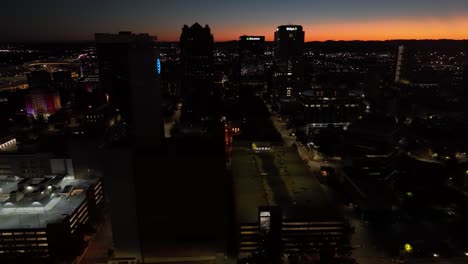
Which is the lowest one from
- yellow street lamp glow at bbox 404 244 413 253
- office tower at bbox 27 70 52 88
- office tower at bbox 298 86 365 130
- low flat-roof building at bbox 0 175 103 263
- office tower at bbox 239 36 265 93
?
yellow street lamp glow at bbox 404 244 413 253

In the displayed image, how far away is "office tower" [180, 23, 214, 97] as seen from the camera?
113250 millimetres

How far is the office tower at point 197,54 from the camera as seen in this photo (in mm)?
113250

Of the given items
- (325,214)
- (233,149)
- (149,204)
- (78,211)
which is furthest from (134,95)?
(233,149)

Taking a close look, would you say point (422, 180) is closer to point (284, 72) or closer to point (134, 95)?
point (134, 95)

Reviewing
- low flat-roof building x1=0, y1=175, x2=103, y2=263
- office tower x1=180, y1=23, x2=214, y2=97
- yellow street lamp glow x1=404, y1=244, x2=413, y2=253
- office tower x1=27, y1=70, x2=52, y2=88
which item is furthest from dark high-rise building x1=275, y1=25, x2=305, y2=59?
yellow street lamp glow x1=404, y1=244, x2=413, y2=253

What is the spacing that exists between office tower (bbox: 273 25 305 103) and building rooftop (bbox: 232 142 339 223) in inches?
1930

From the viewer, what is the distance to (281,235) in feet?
116

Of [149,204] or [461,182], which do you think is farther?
[461,182]

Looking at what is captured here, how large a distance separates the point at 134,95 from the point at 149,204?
11068 millimetres

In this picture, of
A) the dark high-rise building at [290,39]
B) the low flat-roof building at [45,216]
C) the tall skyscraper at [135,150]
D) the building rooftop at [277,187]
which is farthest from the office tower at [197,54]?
the tall skyscraper at [135,150]

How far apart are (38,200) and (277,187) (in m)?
29.0

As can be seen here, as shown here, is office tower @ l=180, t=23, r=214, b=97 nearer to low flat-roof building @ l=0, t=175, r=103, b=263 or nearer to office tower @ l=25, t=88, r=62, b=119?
office tower @ l=25, t=88, r=62, b=119

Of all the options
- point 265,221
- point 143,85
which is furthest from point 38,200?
point 265,221

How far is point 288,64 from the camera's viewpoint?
121438 millimetres
